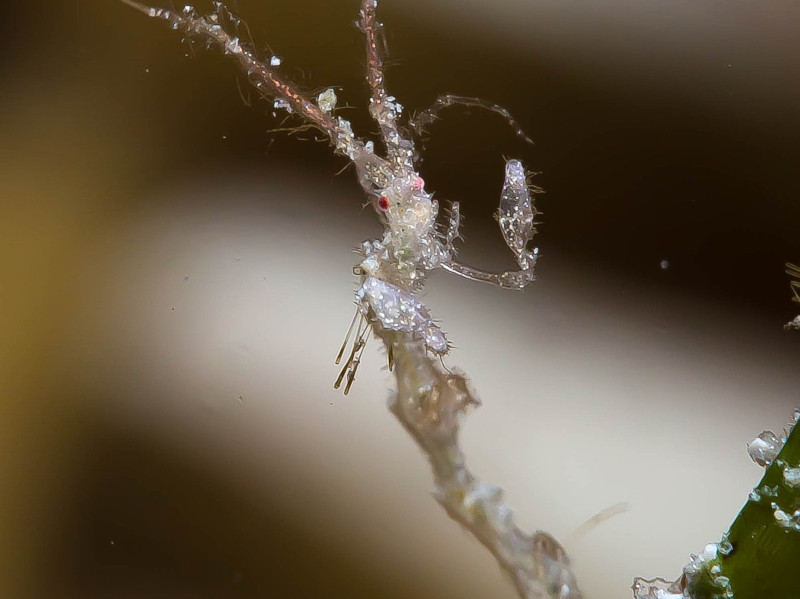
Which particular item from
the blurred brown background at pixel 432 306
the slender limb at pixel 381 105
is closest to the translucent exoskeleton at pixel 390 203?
the slender limb at pixel 381 105

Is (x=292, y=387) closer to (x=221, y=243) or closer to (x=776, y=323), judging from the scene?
(x=221, y=243)

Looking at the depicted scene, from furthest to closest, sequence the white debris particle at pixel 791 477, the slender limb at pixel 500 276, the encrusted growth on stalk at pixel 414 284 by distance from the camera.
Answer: the slender limb at pixel 500 276
the encrusted growth on stalk at pixel 414 284
the white debris particle at pixel 791 477

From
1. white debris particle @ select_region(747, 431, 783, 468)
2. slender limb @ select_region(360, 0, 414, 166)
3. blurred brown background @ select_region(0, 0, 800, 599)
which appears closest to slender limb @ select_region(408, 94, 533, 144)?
blurred brown background @ select_region(0, 0, 800, 599)

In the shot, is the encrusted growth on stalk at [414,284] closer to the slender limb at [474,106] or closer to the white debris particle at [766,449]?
the slender limb at [474,106]

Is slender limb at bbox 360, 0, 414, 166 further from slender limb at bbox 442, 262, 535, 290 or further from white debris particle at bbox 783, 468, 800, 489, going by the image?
white debris particle at bbox 783, 468, 800, 489

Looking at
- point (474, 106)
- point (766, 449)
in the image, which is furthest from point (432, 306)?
point (766, 449)
